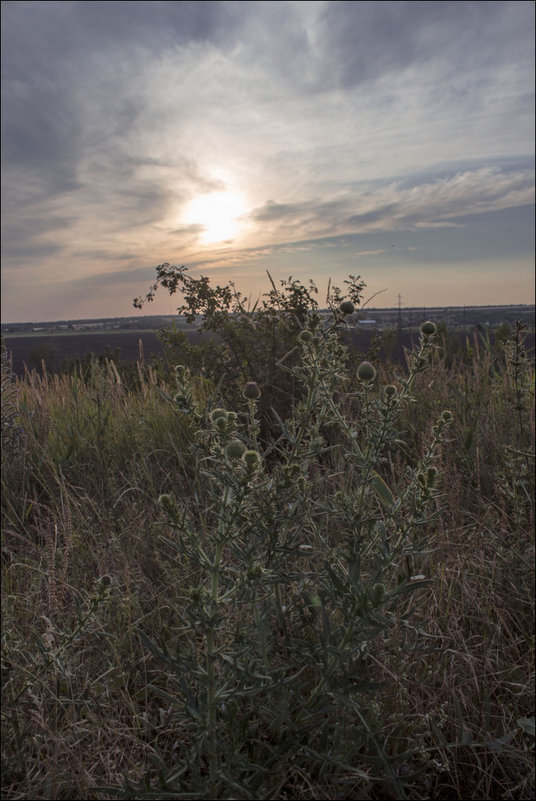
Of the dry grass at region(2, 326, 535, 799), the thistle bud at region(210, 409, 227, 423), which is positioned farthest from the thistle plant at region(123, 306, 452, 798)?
the dry grass at region(2, 326, 535, 799)

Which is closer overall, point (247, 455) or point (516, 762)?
point (247, 455)

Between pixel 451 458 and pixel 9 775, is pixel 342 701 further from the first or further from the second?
pixel 451 458

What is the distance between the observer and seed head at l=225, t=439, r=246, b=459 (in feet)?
4.65

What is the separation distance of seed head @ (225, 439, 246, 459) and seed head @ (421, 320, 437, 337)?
2.78 ft

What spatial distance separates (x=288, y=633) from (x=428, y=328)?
119 centimetres

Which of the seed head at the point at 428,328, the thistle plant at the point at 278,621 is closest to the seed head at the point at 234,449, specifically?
the thistle plant at the point at 278,621

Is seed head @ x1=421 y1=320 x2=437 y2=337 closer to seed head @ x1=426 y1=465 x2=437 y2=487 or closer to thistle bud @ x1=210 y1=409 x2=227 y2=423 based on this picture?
seed head @ x1=426 y1=465 x2=437 y2=487

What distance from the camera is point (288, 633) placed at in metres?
1.79

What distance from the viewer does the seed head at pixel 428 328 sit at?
5.99ft

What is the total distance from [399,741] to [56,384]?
5.90 m

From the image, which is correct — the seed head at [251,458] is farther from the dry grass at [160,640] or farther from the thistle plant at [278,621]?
the dry grass at [160,640]

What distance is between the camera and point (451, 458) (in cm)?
382

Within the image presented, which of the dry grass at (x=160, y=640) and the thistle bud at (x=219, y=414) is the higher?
the thistle bud at (x=219, y=414)

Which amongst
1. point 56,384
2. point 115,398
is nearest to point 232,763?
point 115,398
